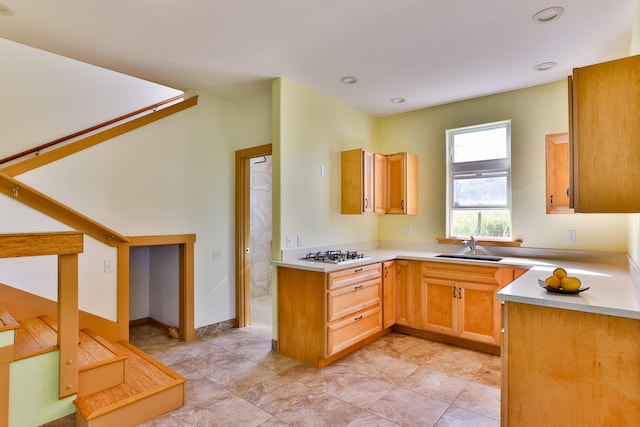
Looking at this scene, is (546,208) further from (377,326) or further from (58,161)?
(58,161)

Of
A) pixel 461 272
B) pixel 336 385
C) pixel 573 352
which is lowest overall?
pixel 336 385

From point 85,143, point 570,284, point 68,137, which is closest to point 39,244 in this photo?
point 85,143

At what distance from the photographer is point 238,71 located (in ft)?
10.6

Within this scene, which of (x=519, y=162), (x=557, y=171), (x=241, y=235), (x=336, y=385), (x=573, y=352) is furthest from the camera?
(x=241, y=235)

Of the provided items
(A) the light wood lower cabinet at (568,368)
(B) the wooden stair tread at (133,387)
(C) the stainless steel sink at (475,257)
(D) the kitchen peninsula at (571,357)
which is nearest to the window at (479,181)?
(C) the stainless steel sink at (475,257)

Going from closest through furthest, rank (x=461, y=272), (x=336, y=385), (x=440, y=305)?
(x=336, y=385) < (x=461, y=272) < (x=440, y=305)

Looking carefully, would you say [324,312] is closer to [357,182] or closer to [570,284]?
[357,182]

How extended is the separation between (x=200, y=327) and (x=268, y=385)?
145 cm

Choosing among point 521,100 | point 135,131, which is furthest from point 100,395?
point 521,100

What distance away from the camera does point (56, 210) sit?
2721mm

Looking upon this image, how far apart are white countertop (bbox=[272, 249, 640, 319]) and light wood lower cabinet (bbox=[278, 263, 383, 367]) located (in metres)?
0.12

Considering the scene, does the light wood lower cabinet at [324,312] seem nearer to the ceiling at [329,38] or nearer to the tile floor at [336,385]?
the tile floor at [336,385]

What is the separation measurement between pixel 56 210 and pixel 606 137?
3.75 meters

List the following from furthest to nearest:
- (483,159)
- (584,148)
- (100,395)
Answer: (483,159)
(100,395)
(584,148)
